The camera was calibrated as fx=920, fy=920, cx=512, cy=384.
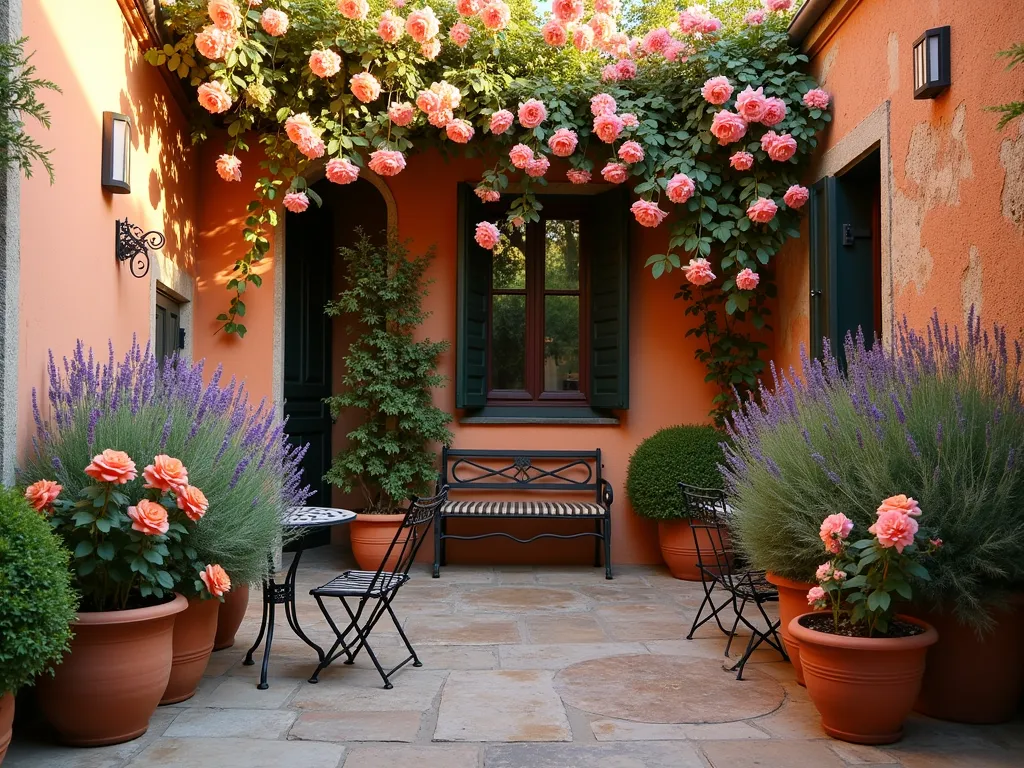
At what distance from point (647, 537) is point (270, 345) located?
3.20 metres

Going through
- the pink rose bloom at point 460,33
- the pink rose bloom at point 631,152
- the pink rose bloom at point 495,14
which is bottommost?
the pink rose bloom at point 631,152

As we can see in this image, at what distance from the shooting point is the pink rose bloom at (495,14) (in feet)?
19.4

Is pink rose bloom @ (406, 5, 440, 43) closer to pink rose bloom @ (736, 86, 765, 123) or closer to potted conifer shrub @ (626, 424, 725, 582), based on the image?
pink rose bloom @ (736, 86, 765, 123)

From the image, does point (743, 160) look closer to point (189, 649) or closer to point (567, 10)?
point (567, 10)

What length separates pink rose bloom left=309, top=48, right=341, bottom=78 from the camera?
576cm

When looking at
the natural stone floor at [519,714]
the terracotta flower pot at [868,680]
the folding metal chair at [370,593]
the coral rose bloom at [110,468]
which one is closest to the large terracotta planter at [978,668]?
the natural stone floor at [519,714]

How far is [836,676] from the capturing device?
3.11 m

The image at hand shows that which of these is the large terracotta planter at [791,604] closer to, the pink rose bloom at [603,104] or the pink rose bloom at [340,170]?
the pink rose bloom at [603,104]

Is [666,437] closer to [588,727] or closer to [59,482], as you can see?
[588,727]

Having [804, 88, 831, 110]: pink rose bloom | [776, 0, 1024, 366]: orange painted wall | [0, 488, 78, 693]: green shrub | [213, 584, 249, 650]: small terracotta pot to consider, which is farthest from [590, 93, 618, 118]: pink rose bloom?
[0, 488, 78, 693]: green shrub

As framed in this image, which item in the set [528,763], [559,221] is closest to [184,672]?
[528,763]

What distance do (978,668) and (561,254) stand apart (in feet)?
15.7

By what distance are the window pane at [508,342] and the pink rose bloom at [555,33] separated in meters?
1.99

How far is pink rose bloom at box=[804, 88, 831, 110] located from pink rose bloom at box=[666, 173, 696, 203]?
0.86 metres
